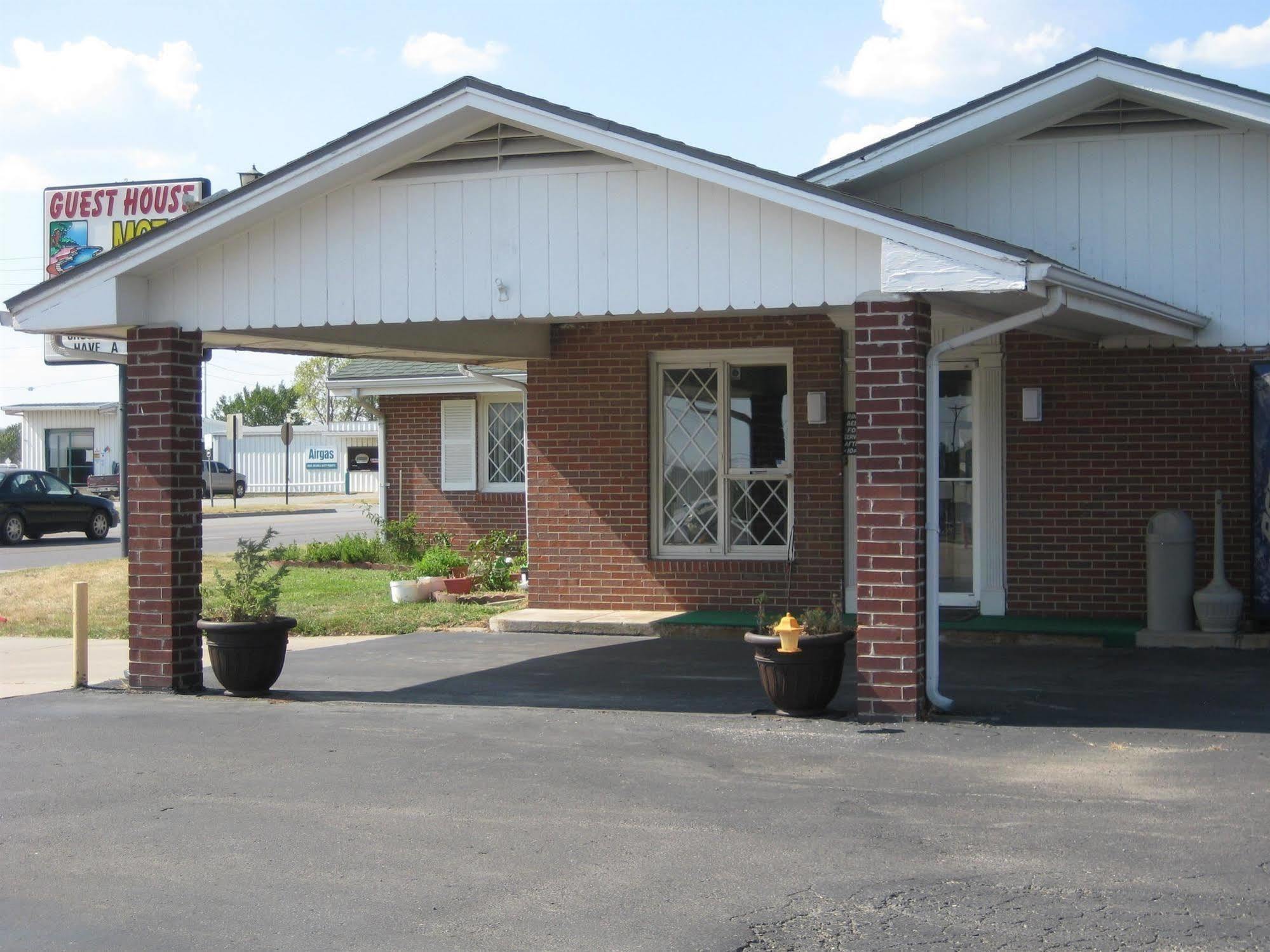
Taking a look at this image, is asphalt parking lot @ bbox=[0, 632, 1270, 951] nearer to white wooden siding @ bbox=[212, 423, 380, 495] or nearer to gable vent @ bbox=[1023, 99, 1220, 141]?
gable vent @ bbox=[1023, 99, 1220, 141]

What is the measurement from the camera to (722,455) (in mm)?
14039

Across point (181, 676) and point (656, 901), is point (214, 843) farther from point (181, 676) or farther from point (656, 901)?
point (181, 676)

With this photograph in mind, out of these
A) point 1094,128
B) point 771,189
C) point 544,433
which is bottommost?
point 544,433

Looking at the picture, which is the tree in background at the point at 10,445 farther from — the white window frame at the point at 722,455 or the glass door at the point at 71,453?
the white window frame at the point at 722,455

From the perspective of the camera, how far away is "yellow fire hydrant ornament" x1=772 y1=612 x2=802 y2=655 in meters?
8.80

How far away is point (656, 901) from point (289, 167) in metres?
5.98

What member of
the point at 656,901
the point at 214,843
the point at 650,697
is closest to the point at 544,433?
the point at 650,697

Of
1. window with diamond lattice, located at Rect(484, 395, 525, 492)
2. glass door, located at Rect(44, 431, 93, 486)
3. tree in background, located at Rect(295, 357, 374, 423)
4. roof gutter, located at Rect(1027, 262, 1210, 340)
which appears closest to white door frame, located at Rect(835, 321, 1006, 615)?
roof gutter, located at Rect(1027, 262, 1210, 340)

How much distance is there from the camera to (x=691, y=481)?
14.2m

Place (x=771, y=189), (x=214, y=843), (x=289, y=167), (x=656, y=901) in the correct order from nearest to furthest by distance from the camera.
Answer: (x=656, y=901)
(x=214, y=843)
(x=771, y=189)
(x=289, y=167)

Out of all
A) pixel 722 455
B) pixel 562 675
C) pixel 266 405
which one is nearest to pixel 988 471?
pixel 722 455

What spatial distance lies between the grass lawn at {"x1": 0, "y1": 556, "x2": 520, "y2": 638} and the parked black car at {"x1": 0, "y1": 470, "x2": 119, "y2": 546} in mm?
8863

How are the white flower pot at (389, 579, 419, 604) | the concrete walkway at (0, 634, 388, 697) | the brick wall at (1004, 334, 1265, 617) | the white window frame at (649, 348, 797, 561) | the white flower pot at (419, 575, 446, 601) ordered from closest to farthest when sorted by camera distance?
the concrete walkway at (0, 634, 388, 697), the brick wall at (1004, 334, 1265, 617), the white window frame at (649, 348, 797, 561), the white flower pot at (389, 579, 419, 604), the white flower pot at (419, 575, 446, 601)

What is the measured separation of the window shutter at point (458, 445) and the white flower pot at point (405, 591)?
156 inches
